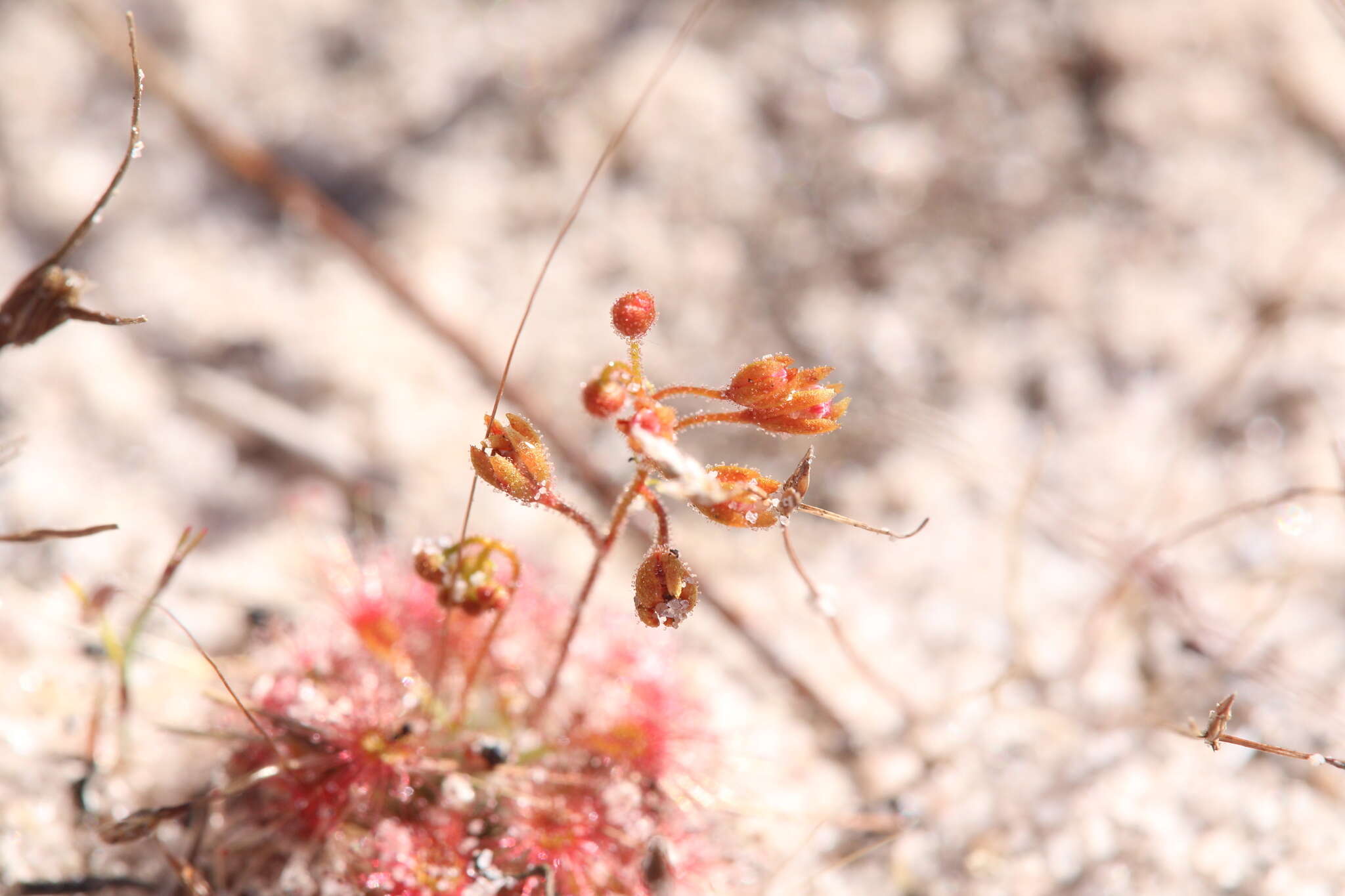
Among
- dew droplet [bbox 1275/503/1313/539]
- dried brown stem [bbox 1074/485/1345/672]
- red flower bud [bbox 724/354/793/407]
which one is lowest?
red flower bud [bbox 724/354/793/407]

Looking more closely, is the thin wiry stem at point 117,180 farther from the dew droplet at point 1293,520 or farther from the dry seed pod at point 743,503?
the dew droplet at point 1293,520

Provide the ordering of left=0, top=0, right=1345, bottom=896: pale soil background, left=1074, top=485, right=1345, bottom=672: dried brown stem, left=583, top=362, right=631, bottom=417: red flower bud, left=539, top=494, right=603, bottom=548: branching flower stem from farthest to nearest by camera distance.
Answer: left=1074, top=485, right=1345, bottom=672: dried brown stem → left=0, top=0, right=1345, bottom=896: pale soil background → left=539, top=494, right=603, bottom=548: branching flower stem → left=583, top=362, right=631, bottom=417: red flower bud

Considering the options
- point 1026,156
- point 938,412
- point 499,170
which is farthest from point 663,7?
point 938,412


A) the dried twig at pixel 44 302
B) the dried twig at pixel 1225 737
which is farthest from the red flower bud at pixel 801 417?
the dried twig at pixel 44 302

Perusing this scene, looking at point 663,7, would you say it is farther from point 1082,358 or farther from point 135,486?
point 135,486

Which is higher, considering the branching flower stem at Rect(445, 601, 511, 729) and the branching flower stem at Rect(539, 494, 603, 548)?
the branching flower stem at Rect(539, 494, 603, 548)

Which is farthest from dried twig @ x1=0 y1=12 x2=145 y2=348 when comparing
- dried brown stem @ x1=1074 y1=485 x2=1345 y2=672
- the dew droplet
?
the dew droplet

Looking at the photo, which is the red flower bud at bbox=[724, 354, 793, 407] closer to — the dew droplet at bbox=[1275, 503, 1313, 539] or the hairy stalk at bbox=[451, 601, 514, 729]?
the hairy stalk at bbox=[451, 601, 514, 729]

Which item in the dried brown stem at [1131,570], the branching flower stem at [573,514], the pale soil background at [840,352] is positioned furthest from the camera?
the dried brown stem at [1131,570]
